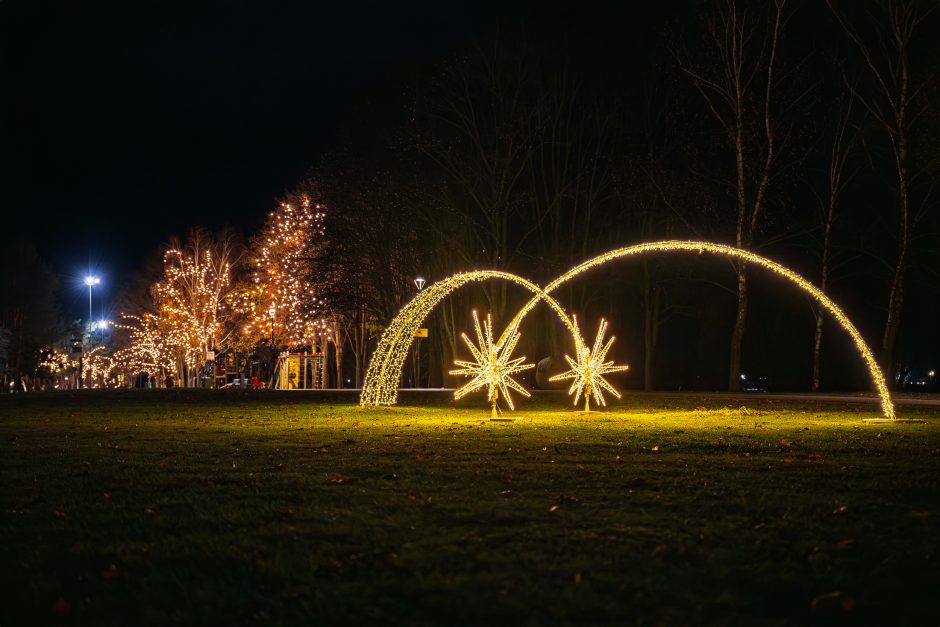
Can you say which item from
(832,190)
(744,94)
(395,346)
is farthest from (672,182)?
(395,346)

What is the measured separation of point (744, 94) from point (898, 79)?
516 cm

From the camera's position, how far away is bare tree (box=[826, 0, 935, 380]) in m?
31.5

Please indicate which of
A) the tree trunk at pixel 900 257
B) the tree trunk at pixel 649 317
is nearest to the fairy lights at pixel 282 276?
the tree trunk at pixel 649 317

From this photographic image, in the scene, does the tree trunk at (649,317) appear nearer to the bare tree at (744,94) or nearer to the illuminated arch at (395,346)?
the bare tree at (744,94)

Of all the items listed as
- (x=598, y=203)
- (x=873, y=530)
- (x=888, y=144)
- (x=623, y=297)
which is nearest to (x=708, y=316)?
(x=623, y=297)

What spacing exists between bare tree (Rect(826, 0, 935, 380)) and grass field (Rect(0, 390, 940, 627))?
19684mm

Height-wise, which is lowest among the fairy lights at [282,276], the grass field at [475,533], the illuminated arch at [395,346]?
the grass field at [475,533]

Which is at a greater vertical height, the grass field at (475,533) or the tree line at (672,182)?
the tree line at (672,182)

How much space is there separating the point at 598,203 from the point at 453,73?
31.3 feet

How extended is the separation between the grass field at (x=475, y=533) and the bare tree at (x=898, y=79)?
19.7 m

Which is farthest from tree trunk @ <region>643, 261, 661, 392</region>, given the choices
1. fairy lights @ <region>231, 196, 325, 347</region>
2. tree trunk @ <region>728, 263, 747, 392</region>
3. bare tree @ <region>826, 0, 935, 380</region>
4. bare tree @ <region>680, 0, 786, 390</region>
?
fairy lights @ <region>231, 196, 325, 347</region>

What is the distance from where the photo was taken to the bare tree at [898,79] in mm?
31516

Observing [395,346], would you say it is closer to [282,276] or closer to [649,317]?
[649,317]

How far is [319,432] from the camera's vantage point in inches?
700
